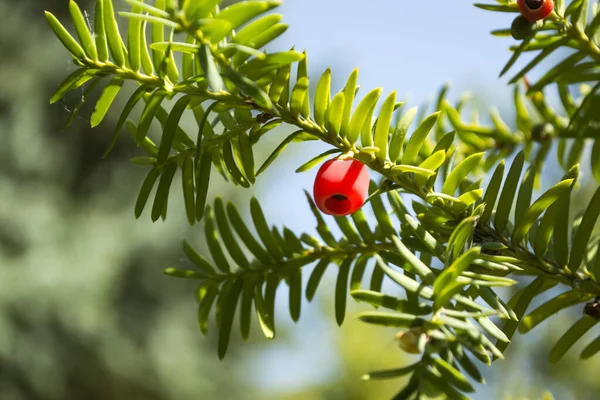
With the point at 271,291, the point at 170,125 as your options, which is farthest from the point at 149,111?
the point at 271,291

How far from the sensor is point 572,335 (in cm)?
32

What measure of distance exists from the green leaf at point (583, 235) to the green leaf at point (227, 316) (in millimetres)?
173

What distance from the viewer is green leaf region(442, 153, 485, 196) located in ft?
0.91

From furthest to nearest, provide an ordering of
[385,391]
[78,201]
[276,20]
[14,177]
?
[78,201], [14,177], [385,391], [276,20]

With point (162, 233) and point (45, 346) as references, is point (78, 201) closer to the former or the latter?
point (162, 233)

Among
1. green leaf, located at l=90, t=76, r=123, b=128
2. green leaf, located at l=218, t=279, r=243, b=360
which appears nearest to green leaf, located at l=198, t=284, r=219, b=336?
green leaf, located at l=218, t=279, r=243, b=360

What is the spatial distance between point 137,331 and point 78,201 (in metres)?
1.08

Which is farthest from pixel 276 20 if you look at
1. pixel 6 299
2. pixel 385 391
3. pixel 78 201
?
pixel 78 201

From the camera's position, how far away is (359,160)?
285 mm

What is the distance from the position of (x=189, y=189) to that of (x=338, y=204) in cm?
7

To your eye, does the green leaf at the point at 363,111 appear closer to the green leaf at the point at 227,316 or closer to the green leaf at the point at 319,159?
the green leaf at the point at 319,159

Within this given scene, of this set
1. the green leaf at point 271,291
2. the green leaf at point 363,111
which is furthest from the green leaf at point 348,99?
the green leaf at point 271,291

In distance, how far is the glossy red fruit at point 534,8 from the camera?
0.92 ft

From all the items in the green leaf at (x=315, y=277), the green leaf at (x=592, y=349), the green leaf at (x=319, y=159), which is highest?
the green leaf at (x=319, y=159)
